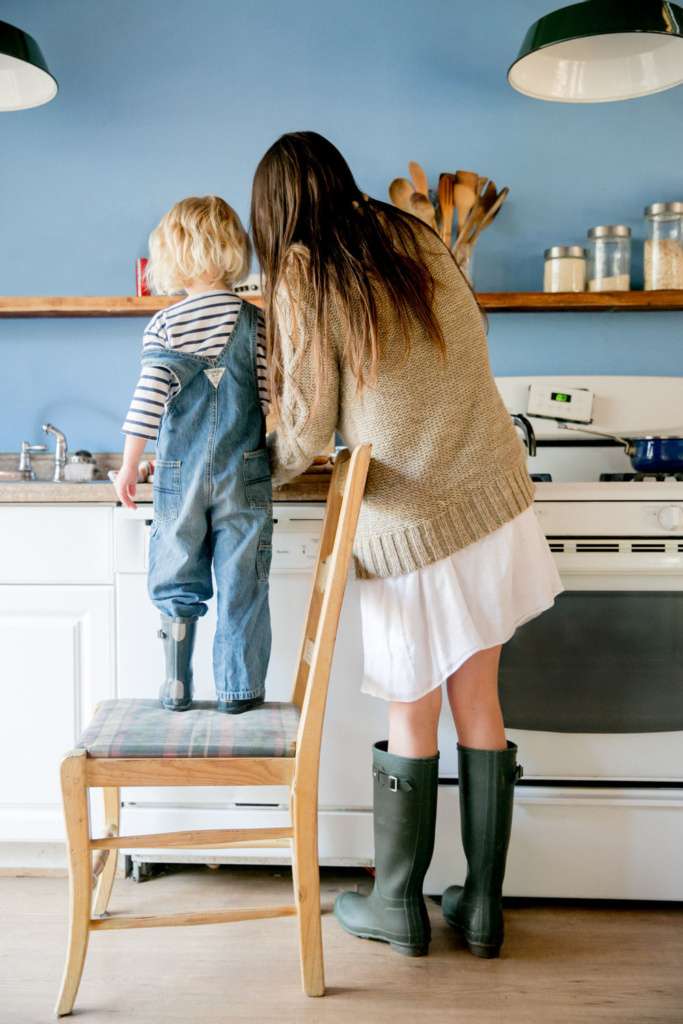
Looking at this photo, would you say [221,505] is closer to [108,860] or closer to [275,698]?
[275,698]

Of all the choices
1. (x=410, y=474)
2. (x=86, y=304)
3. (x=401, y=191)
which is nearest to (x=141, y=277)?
(x=86, y=304)

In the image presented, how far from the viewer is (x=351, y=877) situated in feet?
5.70

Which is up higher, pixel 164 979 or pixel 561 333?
pixel 561 333

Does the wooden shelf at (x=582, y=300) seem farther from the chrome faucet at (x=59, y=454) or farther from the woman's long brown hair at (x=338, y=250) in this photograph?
the chrome faucet at (x=59, y=454)

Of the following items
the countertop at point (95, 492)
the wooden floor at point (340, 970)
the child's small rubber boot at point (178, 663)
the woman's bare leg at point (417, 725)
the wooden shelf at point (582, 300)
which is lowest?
the wooden floor at point (340, 970)

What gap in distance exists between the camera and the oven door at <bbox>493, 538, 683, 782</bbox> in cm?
158

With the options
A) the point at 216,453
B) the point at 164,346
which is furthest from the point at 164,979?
the point at 164,346

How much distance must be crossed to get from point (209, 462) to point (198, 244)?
370 millimetres

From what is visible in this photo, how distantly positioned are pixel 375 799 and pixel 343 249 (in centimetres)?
94

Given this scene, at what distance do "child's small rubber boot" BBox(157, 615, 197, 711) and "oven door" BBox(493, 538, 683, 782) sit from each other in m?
0.63

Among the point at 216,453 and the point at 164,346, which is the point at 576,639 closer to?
the point at 216,453

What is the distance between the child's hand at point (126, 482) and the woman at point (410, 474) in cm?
26

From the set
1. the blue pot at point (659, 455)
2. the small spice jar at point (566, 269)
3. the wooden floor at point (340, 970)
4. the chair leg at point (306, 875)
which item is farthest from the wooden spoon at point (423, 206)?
the wooden floor at point (340, 970)

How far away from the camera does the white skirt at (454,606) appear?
4.28 ft
